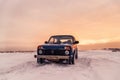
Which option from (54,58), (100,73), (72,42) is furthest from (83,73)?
(72,42)

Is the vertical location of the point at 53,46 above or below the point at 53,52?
above

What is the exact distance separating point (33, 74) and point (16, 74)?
102 cm

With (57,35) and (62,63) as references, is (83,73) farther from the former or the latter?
(57,35)

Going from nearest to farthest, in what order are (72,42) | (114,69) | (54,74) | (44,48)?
(54,74) → (114,69) → (44,48) → (72,42)

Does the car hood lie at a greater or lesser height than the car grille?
greater

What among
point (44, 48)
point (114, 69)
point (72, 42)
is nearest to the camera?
point (114, 69)

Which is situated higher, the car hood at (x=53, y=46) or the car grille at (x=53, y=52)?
the car hood at (x=53, y=46)

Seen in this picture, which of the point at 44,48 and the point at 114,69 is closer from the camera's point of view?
the point at 114,69

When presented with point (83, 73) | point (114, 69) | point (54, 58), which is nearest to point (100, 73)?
point (83, 73)

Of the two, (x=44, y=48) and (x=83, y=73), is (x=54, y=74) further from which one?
(x=44, y=48)

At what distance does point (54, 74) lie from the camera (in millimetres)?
18156

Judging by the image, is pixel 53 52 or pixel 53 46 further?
pixel 53 46

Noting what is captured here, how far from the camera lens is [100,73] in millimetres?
19016

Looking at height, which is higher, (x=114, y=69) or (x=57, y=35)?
(x=57, y=35)
